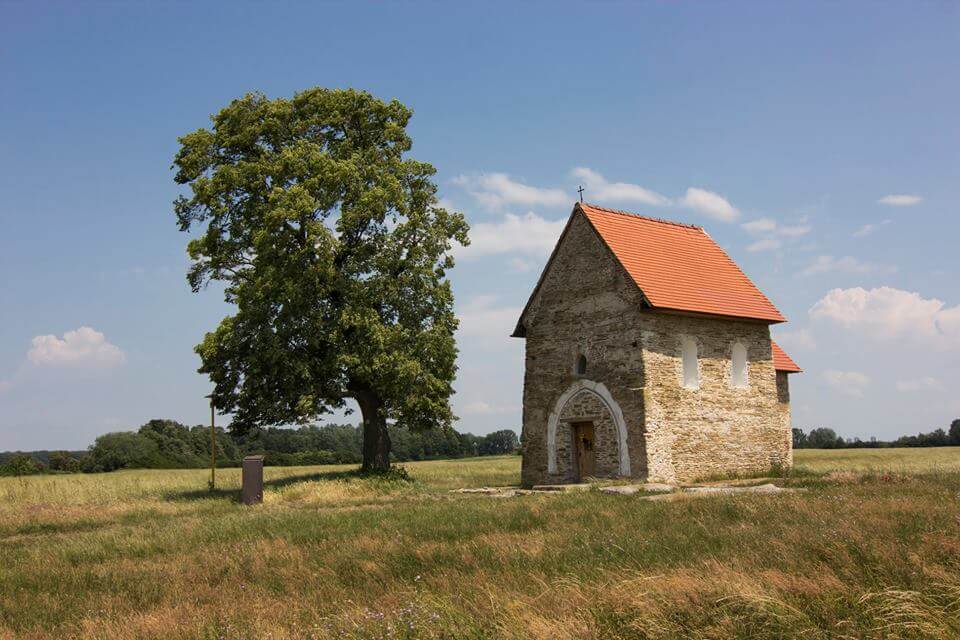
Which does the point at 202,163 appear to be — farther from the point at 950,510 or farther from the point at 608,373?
the point at 950,510

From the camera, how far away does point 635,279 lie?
24688mm

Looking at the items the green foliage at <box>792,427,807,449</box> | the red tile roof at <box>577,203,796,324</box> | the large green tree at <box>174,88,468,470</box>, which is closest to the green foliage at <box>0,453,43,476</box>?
the large green tree at <box>174,88,468,470</box>

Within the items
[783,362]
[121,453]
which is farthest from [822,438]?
[121,453]

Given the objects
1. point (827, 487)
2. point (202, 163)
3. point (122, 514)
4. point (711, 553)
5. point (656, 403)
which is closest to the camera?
point (711, 553)

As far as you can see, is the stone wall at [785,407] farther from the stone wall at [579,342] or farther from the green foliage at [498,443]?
the green foliage at [498,443]

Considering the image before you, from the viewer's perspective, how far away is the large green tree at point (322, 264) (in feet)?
88.7

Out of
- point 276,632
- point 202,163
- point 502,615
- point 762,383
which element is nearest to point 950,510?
point 502,615

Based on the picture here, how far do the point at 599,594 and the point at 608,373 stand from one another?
58.1ft

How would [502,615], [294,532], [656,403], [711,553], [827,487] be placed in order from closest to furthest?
[502,615] → [711,553] → [294,532] → [827,487] → [656,403]

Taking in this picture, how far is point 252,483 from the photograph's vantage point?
23.1 m

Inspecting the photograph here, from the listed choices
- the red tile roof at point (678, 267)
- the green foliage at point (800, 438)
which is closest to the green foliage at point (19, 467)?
the red tile roof at point (678, 267)

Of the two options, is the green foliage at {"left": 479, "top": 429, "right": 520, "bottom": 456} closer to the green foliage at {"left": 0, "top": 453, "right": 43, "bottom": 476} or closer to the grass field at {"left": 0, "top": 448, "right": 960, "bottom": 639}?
the green foliage at {"left": 0, "top": 453, "right": 43, "bottom": 476}

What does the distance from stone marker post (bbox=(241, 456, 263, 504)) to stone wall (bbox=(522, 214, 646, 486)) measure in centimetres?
923

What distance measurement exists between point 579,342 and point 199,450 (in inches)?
1934
